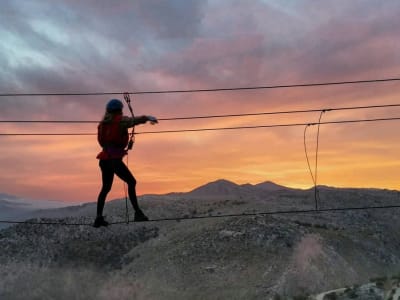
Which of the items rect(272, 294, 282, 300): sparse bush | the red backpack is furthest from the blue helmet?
rect(272, 294, 282, 300): sparse bush

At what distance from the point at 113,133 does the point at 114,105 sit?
24.9 inches

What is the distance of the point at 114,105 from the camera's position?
40.6 ft

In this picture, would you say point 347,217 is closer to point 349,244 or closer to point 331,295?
point 349,244

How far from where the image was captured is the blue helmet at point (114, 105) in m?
12.4

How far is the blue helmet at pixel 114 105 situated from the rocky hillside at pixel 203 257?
1360 inches

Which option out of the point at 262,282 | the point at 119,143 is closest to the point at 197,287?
the point at 262,282

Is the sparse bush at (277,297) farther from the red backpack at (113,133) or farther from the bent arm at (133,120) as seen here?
the bent arm at (133,120)

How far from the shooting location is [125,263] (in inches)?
2422

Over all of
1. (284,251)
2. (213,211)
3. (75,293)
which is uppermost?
(213,211)

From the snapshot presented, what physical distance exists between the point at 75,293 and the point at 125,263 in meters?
6.84

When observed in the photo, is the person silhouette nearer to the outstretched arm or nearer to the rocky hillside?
the outstretched arm

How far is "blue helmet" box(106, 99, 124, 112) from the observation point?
1235 centimetres

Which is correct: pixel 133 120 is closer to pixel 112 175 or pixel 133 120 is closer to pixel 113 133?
pixel 113 133

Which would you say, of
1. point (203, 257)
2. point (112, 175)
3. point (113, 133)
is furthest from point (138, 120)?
point (203, 257)
